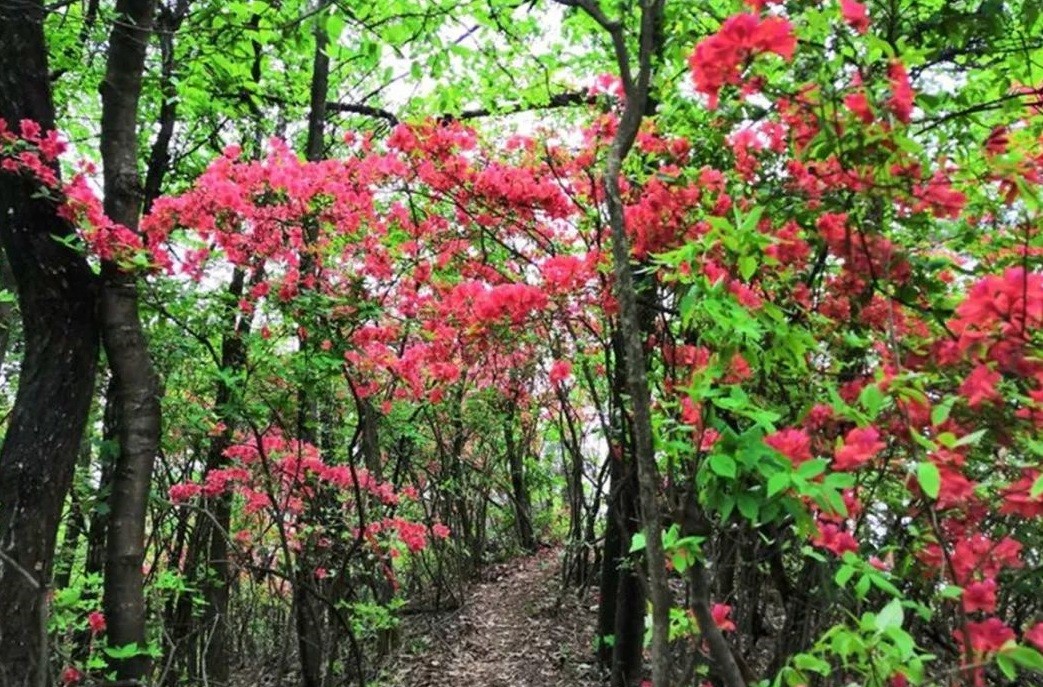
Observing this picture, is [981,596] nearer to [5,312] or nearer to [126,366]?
[126,366]

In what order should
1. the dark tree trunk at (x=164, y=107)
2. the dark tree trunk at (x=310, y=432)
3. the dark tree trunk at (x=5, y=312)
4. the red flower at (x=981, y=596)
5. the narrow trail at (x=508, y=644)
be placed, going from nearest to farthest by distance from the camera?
the red flower at (x=981, y=596) → the dark tree trunk at (x=310, y=432) → the dark tree trunk at (x=164, y=107) → the narrow trail at (x=508, y=644) → the dark tree trunk at (x=5, y=312)

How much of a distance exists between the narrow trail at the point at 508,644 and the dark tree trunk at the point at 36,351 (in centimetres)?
404

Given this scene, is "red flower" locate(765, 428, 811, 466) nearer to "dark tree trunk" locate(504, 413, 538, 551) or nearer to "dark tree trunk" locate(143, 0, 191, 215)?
"dark tree trunk" locate(143, 0, 191, 215)

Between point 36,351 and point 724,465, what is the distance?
3571 mm

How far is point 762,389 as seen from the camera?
8.02 ft

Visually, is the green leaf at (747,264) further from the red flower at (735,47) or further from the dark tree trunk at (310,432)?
the dark tree trunk at (310,432)

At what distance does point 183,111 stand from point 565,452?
7.22 meters

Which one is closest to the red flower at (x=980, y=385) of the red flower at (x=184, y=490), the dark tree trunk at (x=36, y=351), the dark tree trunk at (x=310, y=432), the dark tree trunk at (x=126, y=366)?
the dark tree trunk at (x=126, y=366)

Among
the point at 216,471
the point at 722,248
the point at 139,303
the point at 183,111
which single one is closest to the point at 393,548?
the point at 216,471

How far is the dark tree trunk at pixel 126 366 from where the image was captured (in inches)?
152

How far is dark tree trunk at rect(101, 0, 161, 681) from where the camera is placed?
386cm

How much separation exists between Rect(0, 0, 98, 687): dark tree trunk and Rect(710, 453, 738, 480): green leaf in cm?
333

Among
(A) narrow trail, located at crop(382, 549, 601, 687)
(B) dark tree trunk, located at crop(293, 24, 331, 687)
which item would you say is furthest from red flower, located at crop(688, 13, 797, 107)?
(A) narrow trail, located at crop(382, 549, 601, 687)

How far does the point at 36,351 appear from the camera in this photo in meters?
3.80
